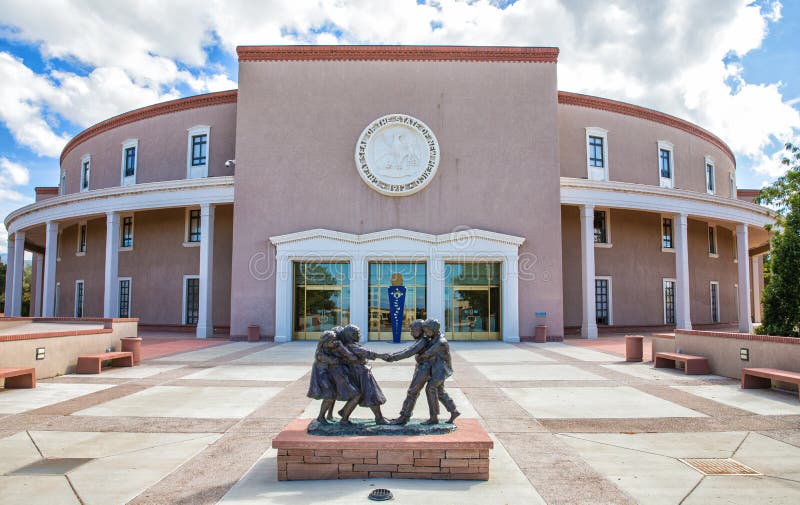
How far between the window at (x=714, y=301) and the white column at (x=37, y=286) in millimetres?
42508

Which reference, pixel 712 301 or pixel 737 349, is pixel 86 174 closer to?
pixel 737 349

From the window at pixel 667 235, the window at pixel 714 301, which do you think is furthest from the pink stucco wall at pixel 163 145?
the window at pixel 714 301

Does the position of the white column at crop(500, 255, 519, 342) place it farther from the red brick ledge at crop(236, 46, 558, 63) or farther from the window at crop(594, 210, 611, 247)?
the red brick ledge at crop(236, 46, 558, 63)

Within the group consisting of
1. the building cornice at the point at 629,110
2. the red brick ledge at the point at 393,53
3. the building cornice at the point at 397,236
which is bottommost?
the building cornice at the point at 397,236

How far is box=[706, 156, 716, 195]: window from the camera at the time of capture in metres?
32.5

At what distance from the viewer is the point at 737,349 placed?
39.9ft

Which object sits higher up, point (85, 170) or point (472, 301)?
point (85, 170)

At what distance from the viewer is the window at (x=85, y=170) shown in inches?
1293

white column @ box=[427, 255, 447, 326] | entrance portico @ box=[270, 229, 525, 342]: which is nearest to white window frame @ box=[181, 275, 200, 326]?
entrance portico @ box=[270, 229, 525, 342]

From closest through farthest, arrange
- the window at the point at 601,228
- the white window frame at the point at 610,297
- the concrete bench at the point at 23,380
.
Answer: the concrete bench at the point at 23,380
the white window frame at the point at 610,297
the window at the point at 601,228

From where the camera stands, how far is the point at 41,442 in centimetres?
694

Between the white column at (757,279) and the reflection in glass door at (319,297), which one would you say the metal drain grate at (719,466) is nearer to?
the reflection in glass door at (319,297)

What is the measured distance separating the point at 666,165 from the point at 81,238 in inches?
1406

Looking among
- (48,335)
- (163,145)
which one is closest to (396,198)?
(48,335)
